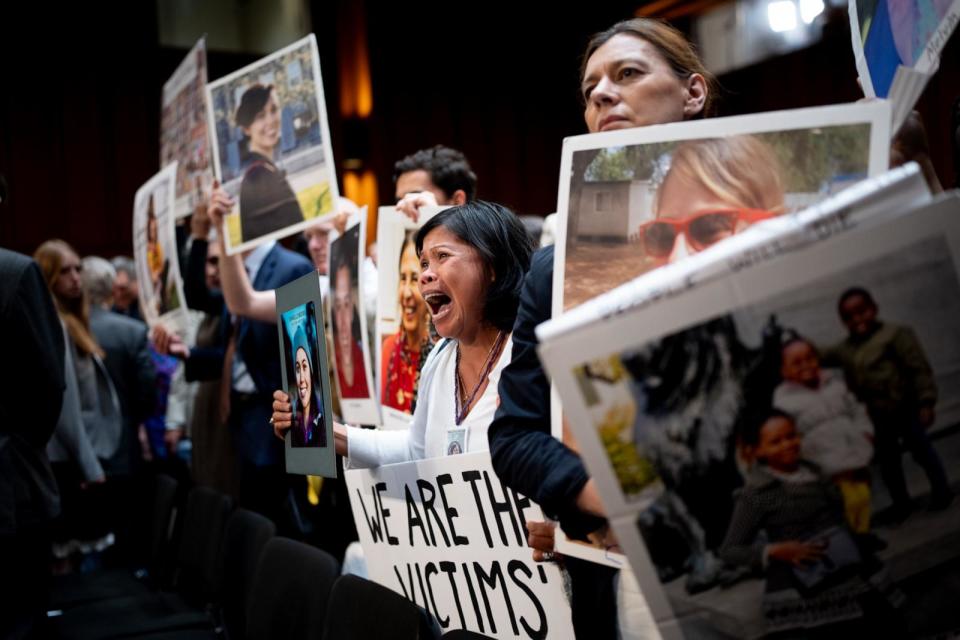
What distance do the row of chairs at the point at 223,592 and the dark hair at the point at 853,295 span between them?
0.86 metres

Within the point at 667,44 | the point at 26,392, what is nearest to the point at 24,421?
the point at 26,392

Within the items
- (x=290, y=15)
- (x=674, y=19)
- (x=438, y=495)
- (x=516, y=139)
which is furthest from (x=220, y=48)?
(x=438, y=495)

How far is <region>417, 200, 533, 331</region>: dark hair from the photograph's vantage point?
2.01 metres

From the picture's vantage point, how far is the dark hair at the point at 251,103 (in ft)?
10.5

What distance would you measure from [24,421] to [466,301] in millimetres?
1599

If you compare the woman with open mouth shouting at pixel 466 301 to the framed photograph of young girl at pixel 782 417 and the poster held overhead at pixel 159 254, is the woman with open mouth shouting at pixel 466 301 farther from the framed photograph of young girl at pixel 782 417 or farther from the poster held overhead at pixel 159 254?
the poster held overhead at pixel 159 254

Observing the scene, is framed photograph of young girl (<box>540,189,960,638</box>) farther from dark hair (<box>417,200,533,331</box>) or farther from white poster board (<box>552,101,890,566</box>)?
dark hair (<box>417,200,533,331</box>)

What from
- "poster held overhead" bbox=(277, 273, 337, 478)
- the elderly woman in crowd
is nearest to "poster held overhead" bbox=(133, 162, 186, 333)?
"poster held overhead" bbox=(277, 273, 337, 478)

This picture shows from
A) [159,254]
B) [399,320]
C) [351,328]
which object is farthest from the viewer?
[159,254]

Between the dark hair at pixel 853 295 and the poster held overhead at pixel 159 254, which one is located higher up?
the poster held overhead at pixel 159 254

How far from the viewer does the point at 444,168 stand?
2.96 meters

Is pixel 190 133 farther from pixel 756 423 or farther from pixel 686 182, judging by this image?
pixel 756 423

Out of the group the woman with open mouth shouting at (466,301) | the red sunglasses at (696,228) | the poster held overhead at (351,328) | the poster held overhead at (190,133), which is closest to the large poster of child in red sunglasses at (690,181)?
the red sunglasses at (696,228)

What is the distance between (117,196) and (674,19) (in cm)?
510
